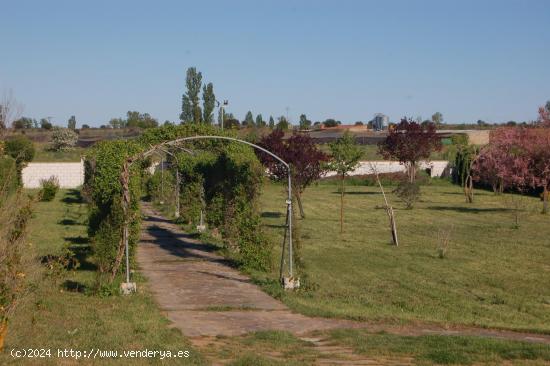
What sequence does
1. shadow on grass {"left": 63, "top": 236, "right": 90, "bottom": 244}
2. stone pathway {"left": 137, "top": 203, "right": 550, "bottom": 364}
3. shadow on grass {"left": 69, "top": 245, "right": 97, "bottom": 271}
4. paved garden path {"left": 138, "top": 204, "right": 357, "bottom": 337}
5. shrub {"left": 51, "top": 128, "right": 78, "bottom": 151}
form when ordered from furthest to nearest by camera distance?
shrub {"left": 51, "top": 128, "right": 78, "bottom": 151}
shadow on grass {"left": 63, "top": 236, "right": 90, "bottom": 244}
shadow on grass {"left": 69, "top": 245, "right": 97, "bottom": 271}
paved garden path {"left": 138, "top": 204, "right": 357, "bottom": 337}
stone pathway {"left": 137, "top": 203, "right": 550, "bottom": 364}

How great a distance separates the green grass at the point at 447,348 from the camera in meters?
9.68

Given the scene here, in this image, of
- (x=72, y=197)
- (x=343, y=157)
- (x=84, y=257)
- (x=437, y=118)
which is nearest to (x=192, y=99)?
(x=72, y=197)

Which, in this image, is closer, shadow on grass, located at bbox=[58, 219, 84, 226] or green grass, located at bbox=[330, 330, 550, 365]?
green grass, located at bbox=[330, 330, 550, 365]

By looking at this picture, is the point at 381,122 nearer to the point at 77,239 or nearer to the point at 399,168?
the point at 399,168

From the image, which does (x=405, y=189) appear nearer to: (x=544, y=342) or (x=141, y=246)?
(x=141, y=246)

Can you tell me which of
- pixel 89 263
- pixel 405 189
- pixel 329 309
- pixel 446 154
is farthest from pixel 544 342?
pixel 446 154

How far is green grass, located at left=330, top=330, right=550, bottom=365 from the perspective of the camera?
968 centimetres

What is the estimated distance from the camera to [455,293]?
15.9 meters

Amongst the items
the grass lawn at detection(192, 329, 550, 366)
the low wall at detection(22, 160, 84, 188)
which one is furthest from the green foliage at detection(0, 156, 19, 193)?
the low wall at detection(22, 160, 84, 188)

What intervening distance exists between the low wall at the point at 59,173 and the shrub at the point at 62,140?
12480 mm

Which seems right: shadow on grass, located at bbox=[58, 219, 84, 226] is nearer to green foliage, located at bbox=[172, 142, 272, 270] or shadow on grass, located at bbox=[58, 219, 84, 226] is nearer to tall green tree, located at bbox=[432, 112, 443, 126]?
green foliage, located at bbox=[172, 142, 272, 270]

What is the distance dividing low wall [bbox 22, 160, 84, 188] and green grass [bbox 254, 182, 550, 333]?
22340 millimetres

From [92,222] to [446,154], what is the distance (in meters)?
50.5

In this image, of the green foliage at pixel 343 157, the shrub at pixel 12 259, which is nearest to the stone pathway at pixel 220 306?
the shrub at pixel 12 259
